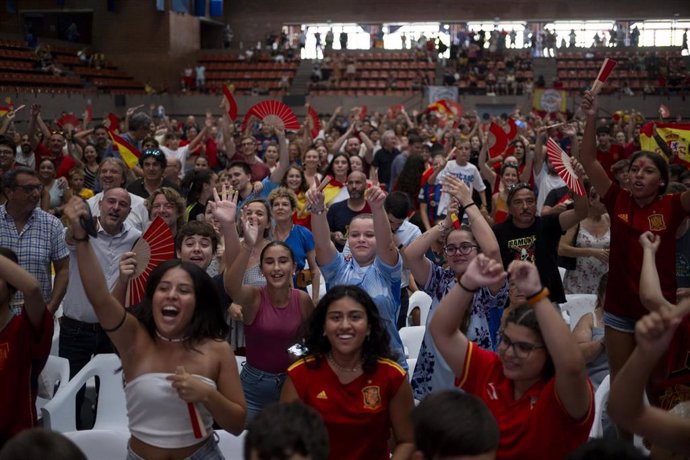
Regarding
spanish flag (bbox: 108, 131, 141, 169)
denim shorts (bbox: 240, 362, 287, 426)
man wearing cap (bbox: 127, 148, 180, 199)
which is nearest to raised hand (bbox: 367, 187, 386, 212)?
denim shorts (bbox: 240, 362, 287, 426)

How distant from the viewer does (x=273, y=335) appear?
3.76 m

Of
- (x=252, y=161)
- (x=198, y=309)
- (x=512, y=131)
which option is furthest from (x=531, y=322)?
(x=512, y=131)

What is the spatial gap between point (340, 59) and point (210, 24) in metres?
5.86

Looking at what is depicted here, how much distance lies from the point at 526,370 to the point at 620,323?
5.23 ft

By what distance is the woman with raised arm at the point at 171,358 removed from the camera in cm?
272

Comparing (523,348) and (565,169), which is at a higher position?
(565,169)

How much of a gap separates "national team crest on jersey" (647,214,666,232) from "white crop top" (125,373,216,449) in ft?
7.90

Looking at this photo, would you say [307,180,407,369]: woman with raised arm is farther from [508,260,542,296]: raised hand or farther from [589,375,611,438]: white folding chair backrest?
[508,260,542,296]: raised hand

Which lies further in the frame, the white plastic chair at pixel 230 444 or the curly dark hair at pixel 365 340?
the white plastic chair at pixel 230 444

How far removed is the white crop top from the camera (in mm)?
2721

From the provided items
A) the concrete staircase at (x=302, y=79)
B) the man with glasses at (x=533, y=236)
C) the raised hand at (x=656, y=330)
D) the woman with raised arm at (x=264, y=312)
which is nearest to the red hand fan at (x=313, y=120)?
the man with glasses at (x=533, y=236)

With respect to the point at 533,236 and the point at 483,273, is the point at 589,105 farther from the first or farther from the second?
the point at 483,273

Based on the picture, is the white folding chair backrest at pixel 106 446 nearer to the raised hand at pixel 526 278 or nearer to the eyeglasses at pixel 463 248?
the eyeglasses at pixel 463 248

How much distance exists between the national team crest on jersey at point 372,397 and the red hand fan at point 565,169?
2.54 metres
